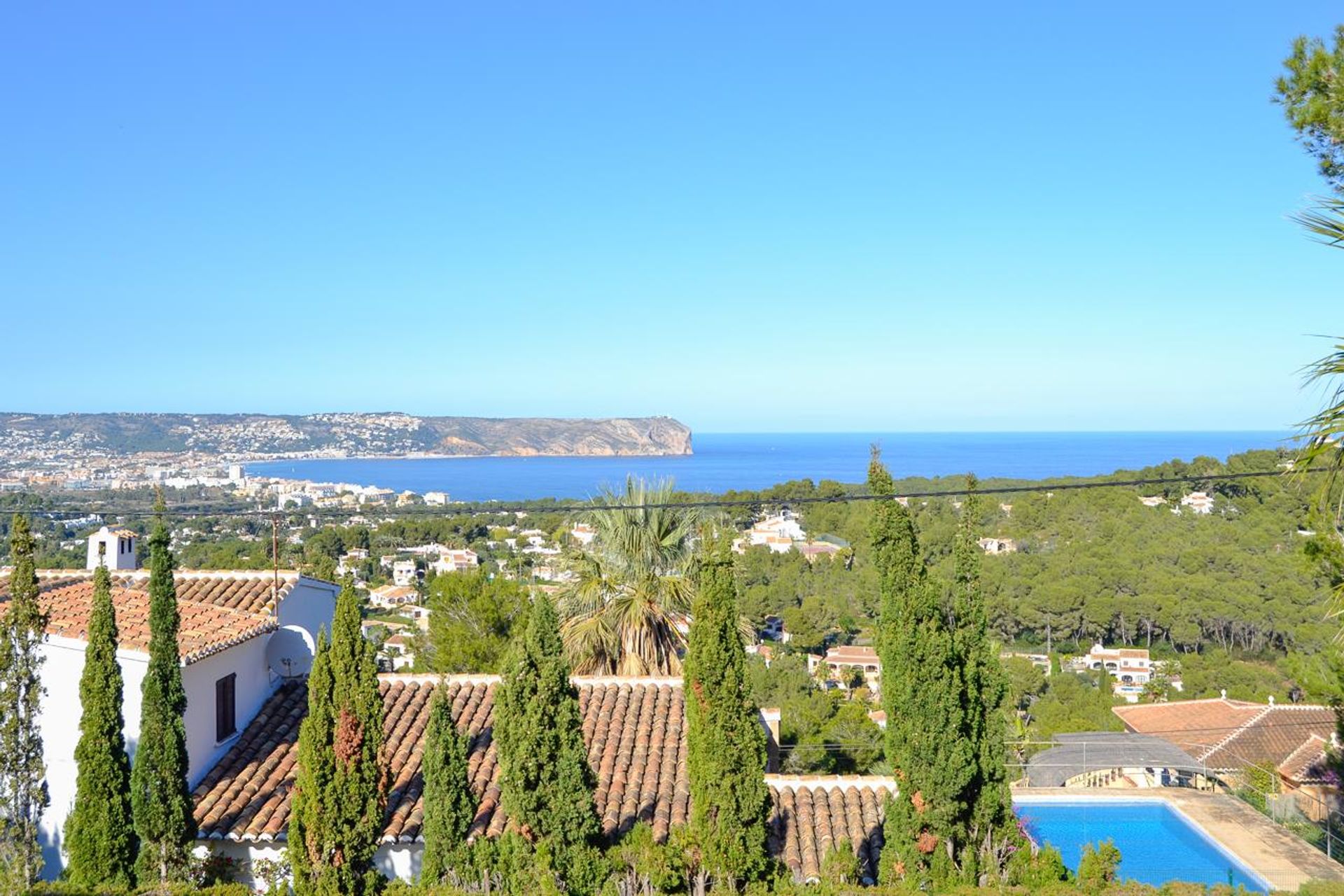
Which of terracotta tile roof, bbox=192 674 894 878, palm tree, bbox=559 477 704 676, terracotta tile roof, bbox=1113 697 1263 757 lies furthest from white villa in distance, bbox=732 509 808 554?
terracotta tile roof, bbox=192 674 894 878

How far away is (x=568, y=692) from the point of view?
22.9 feet

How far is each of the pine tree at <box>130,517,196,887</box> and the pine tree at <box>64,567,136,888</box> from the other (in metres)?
0.10

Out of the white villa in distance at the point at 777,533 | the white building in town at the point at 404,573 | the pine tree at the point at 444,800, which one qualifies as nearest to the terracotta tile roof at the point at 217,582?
the pine tree at the point at 444,800

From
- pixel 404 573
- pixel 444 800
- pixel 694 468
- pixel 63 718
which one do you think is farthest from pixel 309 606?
pixel 694 468

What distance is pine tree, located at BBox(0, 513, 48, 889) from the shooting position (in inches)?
275

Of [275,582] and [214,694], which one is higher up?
[275,582]

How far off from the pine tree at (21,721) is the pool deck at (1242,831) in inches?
437

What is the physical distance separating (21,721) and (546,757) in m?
3.90

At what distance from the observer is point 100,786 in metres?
7.23

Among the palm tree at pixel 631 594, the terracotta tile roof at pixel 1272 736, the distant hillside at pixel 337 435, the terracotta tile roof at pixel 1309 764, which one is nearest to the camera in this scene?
the palm tree at pixel 631 594

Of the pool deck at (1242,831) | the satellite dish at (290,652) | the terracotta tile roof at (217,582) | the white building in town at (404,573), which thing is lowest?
the white building in town at (404,573)

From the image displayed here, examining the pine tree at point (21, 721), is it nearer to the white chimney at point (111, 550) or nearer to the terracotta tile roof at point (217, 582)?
the terracotta tile roof at point (217, 582)

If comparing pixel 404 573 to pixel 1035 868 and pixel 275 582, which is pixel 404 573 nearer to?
pixel 275 582

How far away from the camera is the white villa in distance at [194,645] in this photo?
8641 mm
